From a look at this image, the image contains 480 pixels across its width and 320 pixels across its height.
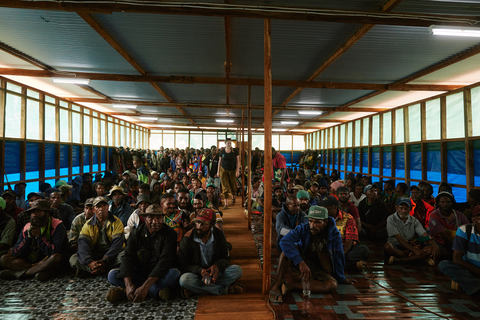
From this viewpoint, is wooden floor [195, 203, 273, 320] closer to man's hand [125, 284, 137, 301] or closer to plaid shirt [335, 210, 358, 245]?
man's hand [125, 284, 137, 301]

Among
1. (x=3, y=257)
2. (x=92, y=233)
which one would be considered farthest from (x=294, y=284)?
(x=3, y=257)

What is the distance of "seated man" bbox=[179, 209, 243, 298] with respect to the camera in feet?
11.0

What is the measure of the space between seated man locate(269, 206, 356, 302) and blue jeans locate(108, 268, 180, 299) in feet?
3.96

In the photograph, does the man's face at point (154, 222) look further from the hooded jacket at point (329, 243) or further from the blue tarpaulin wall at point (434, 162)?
the blue tarpaulin wall at point (434, 162)

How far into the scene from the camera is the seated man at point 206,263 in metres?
3.36

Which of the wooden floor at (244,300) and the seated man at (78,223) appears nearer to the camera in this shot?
the wooden floor at (244,300)

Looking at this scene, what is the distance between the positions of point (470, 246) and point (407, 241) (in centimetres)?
111

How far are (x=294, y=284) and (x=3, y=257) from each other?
403cm

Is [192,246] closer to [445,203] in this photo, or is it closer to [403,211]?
[403,211]

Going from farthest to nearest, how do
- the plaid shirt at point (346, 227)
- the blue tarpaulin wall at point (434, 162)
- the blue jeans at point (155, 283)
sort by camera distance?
the blue tarpaulin wall at point (434, 162)
the plaid shirt at point (346, 227)
the blue jeans at point (155, 283)

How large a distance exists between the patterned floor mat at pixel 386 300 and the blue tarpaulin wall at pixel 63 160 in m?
8.72

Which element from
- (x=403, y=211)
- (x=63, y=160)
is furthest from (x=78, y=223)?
(x=63, y=160)

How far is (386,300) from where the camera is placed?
10.9ft

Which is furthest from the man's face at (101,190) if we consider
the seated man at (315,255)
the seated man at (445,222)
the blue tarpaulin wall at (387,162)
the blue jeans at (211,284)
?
the blue tarpaulin wall at (387,162)
